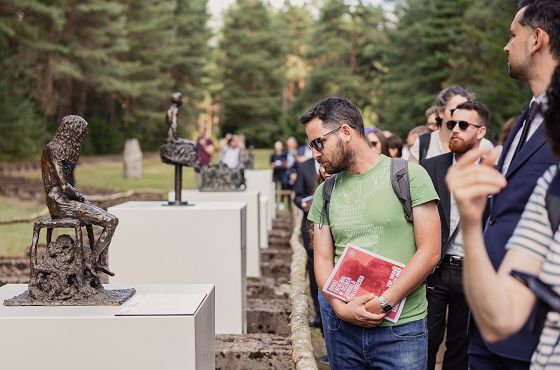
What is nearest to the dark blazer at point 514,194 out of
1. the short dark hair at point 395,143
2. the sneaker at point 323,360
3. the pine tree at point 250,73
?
the sneaker at point 323,360

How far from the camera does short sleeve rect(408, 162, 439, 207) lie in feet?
11.3

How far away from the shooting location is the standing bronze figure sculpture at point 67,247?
3814 mm

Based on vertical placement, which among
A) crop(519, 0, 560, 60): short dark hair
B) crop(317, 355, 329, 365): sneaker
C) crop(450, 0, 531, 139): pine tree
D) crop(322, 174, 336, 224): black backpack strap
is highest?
crop(450, 0, 531, 139): pine tree

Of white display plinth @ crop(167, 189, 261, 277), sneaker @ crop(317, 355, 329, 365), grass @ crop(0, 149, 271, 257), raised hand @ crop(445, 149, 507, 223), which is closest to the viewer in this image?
raised hand @ crop(445, 149, 507, 223)

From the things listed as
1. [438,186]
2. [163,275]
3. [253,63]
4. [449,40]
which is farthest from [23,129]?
[253,63]

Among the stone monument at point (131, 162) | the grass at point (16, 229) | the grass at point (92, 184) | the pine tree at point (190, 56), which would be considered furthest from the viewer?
the pine tree at point (190, 56)

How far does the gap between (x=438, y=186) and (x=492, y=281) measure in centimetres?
278

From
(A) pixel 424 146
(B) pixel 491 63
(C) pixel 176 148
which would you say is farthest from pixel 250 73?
(A) pixel 424 146

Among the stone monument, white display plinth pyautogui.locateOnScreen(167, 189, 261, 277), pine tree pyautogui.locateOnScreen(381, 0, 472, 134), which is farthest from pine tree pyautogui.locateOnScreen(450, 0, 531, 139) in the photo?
white display plinth pyautogui.locateOnScreen(167, 189, 261, 277)

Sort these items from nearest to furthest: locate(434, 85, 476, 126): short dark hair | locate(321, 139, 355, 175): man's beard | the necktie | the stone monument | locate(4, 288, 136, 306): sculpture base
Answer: the necktie, locate(321, 139, 355, 175): man's beard, locate(4, 288, 136, 306): sculpture base, locate(434, 85, 476, 126): short dark hair, the stone monument

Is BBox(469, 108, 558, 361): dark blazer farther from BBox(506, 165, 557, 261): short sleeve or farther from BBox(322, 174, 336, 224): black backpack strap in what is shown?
BBox(322, 174, 336, 224): black backpack strap

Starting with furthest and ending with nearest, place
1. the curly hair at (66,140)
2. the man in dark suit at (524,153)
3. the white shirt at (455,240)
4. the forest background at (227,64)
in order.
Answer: the forest background at (227,64) < the white shirt at (455,240) < the curly hair at (66,140) < the man in dark suit at (524,153)

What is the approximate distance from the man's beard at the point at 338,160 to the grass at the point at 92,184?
27.8ft

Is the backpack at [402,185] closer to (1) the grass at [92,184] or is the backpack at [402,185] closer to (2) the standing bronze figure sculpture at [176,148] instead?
(2) the standing bronze figure sculpture at [176,148]
